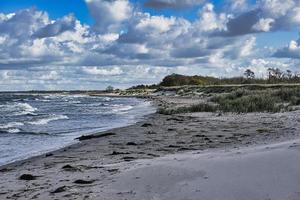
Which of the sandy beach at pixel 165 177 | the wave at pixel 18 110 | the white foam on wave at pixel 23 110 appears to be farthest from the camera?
the white foam on wave at pixel 23 110

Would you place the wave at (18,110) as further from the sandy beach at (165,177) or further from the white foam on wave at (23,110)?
the sandy beach at (165,177)

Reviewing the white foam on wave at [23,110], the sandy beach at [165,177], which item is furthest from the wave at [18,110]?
the sandy beach at [165,177]

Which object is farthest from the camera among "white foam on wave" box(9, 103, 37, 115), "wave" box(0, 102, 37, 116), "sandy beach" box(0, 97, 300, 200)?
"white foam on wave" box(9, 103, 37, 115)

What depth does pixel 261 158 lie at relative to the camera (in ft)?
24.9

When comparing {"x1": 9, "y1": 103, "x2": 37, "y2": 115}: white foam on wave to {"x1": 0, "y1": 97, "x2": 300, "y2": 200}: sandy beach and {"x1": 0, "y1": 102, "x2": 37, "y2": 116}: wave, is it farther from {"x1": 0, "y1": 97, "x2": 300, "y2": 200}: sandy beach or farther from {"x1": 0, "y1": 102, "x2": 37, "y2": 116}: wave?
{"x1": 0, "y1": 97, "x2": 300, "y2": 200}: sandy beach

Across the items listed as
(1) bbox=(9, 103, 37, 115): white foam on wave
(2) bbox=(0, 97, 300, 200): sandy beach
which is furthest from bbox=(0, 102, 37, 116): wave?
(2) bbox=(0, 97, 300, 200): sandy beach

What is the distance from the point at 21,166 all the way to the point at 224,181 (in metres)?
6.84

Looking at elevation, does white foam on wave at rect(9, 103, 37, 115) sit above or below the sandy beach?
below

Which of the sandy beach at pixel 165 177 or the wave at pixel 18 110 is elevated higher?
the sandy beach at pixel 165 177

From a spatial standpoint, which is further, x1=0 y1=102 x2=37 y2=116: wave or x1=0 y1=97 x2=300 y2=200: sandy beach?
x1=0 y1=102 x2=37 y2=116: wave

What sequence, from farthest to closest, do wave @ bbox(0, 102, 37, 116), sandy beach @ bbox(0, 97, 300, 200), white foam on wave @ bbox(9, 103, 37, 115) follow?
white foam on wave @ bbox(9, 103, 37, 115), wave @ bbox(0, 102, 37, 116), sandy beach @ bbox(0, 97, 300, 200)

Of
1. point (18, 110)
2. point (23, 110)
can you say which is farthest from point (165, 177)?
point (18, 110)

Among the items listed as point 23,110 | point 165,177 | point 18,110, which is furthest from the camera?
point 18,110

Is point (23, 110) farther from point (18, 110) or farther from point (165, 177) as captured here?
point (165, 177)
